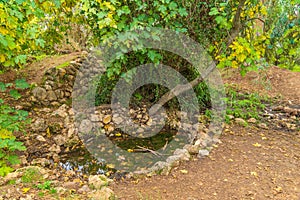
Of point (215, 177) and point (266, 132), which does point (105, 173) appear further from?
point (266, 132)

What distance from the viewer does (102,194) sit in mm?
1923

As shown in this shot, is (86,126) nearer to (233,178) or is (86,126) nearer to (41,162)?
(41,162)

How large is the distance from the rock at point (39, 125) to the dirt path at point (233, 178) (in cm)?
139

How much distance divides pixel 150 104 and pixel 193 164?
1213 millimetres

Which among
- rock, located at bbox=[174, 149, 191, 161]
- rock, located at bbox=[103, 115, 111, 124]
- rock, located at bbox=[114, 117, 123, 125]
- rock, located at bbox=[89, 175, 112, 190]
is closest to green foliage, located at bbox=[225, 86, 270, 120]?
rock, located at bbox=[174, 149, 191, 161]

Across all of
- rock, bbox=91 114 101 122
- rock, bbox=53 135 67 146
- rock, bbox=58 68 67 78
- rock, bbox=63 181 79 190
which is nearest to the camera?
rock, bbox=63 181 79 190

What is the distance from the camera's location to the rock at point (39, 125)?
10.1 feet

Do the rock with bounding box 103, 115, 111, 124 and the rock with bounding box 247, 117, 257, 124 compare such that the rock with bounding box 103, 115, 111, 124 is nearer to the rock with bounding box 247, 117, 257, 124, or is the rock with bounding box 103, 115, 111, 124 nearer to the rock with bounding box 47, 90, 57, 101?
the rock with bounding box 47, 90, 57, 101

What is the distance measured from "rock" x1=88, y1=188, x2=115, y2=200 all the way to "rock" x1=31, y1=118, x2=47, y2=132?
142cm

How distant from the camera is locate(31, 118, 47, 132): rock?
3083 millimetres

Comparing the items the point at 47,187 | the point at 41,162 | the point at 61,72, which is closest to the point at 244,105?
the point at 61,72

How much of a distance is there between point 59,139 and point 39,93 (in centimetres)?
97

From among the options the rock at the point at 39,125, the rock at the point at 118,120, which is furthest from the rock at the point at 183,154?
the rock at the point at 39,125

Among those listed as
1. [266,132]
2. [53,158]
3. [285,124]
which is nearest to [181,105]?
[266,132]
